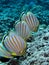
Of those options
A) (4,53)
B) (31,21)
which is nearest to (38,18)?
(31,21)

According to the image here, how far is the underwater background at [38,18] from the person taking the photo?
305 centimetres

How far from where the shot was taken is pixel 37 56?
3.04m

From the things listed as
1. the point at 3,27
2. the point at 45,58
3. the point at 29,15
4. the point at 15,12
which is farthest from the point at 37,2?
the point at 45,58

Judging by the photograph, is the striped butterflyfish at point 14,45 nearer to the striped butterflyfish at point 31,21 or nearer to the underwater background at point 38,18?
the underwater background at point 38,18

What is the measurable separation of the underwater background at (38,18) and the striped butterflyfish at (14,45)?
0.39 meters

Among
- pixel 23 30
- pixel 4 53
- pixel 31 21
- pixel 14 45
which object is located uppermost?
pixel 31 21

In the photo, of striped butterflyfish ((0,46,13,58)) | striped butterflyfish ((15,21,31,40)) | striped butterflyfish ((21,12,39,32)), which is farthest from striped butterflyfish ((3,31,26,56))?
striped butterflyfish ((21,12,39,32))

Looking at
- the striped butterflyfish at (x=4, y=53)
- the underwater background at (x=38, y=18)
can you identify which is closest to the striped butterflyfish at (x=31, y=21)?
the underwater background at (x=38, y=18)

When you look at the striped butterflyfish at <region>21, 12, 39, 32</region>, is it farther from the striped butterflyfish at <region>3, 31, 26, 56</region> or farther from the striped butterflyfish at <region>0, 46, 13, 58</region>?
the striped butterflyfish at <region>0, 46, 13, 58</region>

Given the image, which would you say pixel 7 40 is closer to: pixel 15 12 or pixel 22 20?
pixel 22 20

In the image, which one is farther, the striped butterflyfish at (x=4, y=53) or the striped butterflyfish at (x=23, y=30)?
the striped butterflyfish at (x=23, y=30)

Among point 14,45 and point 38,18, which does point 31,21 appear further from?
point 38,18

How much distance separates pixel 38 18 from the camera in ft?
28.2

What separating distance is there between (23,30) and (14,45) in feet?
1.84
